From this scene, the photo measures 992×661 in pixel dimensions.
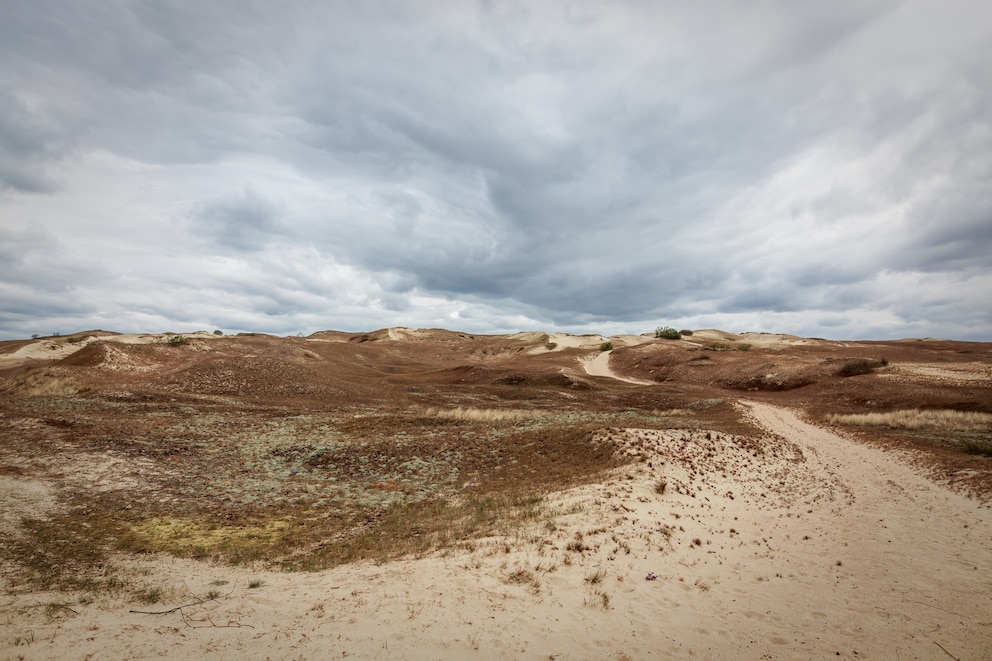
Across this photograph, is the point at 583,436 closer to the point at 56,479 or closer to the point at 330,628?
the point at 330,628

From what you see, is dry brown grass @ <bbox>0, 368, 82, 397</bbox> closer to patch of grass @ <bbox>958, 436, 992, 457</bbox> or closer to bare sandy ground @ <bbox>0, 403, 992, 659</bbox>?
bare sandy ground @ <bbox>0, 403, 992, 659</bbox>

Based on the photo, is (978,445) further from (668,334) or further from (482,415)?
(668,334)

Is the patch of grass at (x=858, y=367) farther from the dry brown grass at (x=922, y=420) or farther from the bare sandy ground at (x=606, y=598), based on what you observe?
the bare sandy ground at (x=606, y=598)

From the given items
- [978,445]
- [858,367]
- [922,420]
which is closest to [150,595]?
[978,445]

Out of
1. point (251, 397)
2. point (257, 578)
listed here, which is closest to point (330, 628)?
point (257, 578)

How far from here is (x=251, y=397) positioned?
36906mm

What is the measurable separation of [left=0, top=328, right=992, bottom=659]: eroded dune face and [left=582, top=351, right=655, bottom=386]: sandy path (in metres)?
30.9

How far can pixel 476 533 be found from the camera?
12.2 m

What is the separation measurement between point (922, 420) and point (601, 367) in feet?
152

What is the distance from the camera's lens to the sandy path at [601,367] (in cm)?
6397

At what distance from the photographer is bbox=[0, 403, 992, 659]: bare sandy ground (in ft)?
23.8

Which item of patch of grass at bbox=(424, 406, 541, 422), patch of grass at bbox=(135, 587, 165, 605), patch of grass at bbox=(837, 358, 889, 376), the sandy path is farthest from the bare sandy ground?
the sandy path

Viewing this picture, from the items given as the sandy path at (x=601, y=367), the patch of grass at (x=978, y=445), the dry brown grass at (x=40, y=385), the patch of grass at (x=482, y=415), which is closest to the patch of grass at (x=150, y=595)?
the patch of grass at (x=482, y=415)

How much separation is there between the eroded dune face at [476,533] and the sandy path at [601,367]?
30.9m
